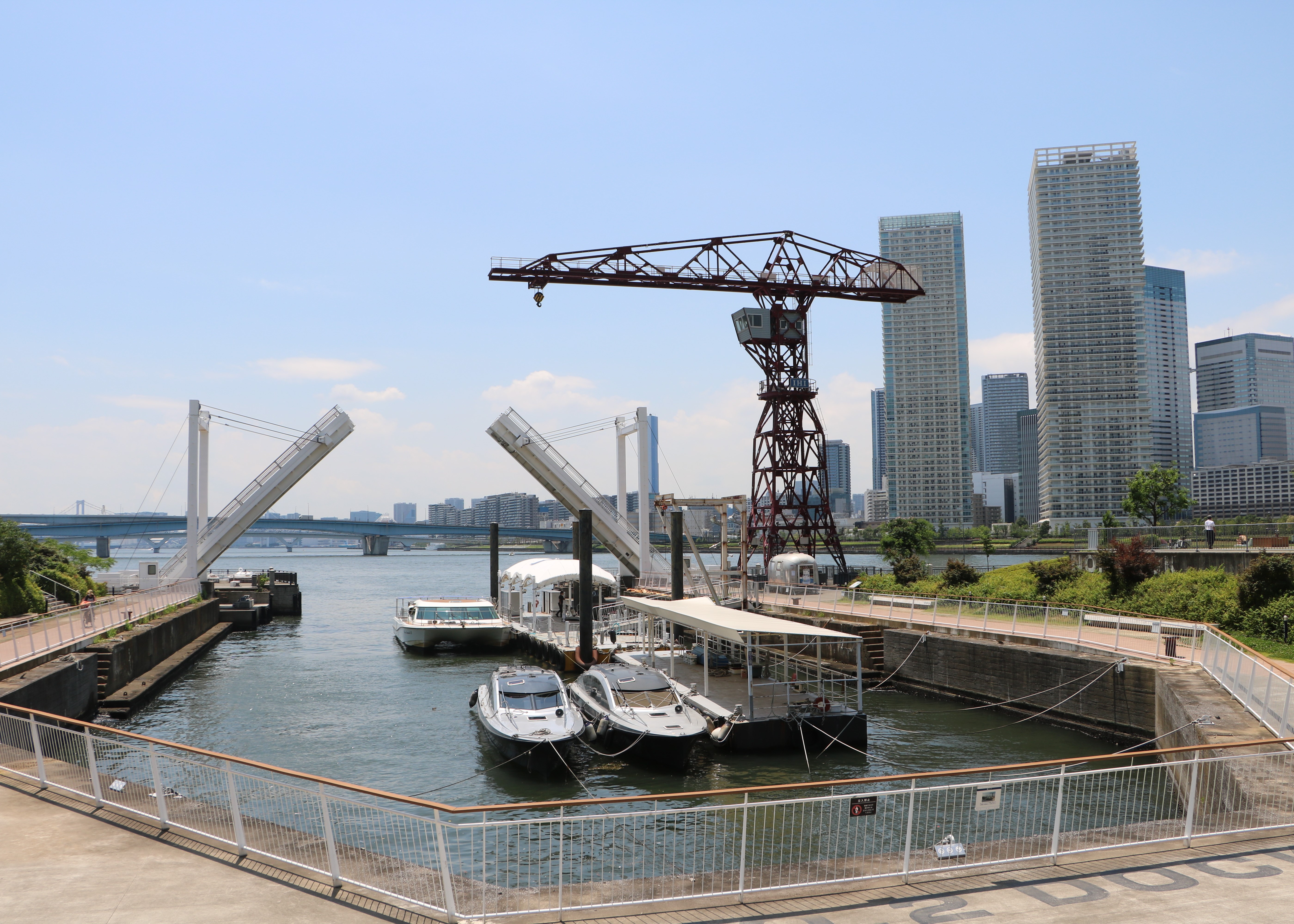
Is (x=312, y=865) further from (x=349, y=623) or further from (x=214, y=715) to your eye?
(x=349, y=623)

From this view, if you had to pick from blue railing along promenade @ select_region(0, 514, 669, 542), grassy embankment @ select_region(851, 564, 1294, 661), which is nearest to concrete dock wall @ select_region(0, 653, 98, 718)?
grassy embankment @ select_region(851, 564, 1294, 661)

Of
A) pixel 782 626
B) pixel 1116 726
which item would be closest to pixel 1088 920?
pixel 782 626

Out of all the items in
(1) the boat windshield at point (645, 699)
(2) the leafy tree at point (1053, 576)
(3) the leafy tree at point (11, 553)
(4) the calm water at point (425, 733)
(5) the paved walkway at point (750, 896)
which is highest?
(3) the leafy tree at point (11, 553)

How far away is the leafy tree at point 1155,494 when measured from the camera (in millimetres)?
76750

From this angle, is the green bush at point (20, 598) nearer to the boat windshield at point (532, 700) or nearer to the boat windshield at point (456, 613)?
the boat windshield at point (456, 613)

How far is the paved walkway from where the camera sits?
8.48 metres

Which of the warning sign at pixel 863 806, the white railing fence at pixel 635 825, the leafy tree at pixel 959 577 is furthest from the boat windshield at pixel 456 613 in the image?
the warning sign at pixel 863 806

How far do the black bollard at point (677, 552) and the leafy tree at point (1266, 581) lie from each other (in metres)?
19.7

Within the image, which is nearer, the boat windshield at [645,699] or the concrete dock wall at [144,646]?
the boat windshield at [645,699]

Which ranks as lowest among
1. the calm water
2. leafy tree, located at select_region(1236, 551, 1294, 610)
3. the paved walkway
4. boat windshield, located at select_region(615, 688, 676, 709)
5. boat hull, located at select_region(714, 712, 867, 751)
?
the calm water

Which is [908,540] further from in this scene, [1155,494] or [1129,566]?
[1155,494]

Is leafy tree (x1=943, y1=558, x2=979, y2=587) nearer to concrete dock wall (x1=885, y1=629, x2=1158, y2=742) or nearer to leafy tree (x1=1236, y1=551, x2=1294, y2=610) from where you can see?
concrete dock wall (x1=885, y1=629, x2=1158, y2=742)

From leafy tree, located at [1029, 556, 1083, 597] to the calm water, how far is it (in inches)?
408

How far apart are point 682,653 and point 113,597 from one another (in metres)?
25.6
